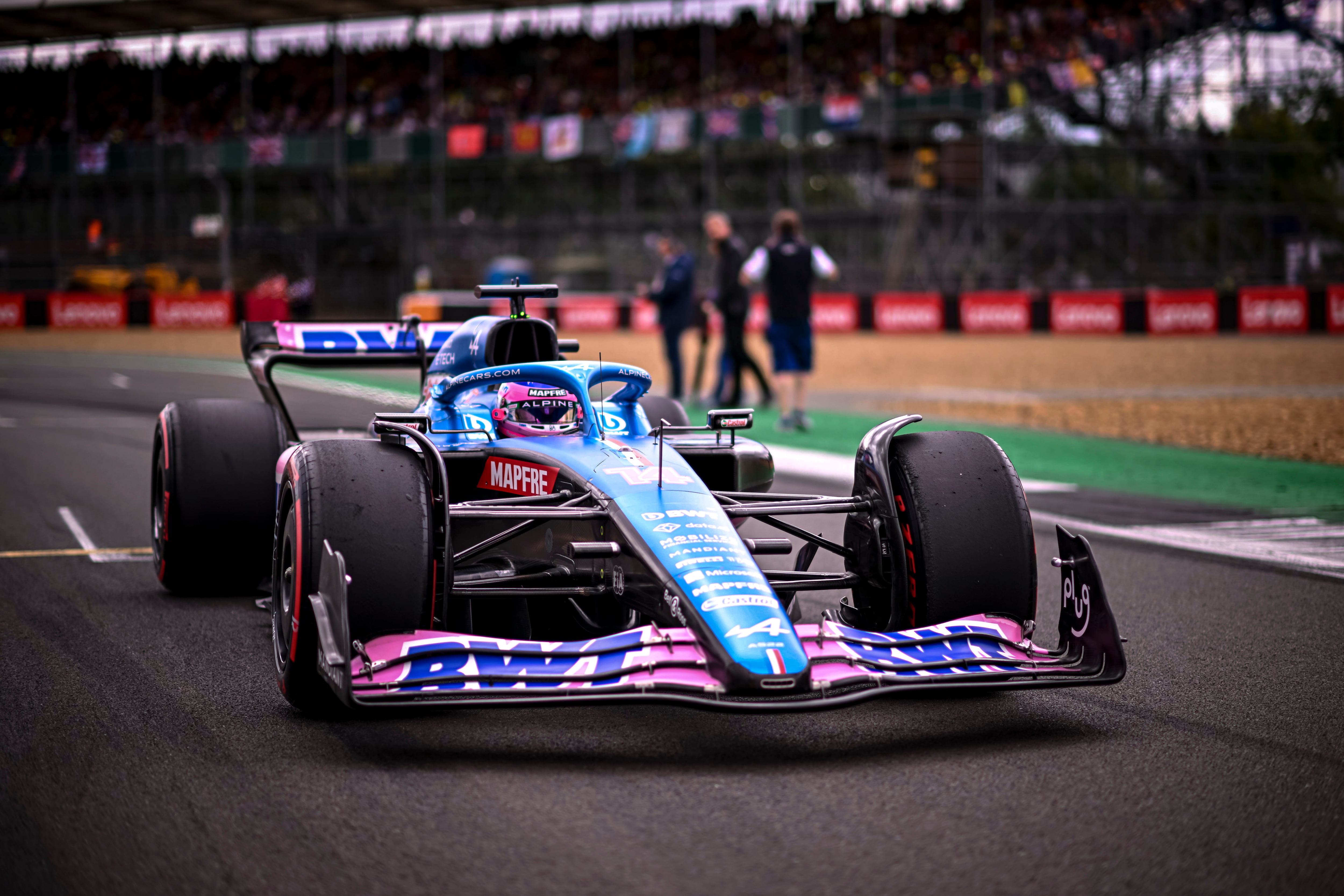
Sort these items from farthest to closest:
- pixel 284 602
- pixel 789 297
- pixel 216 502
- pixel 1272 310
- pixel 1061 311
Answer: pixel 1061 311
pixel 1272 310
pixel 789 297
pixel 216 502
pixel 284 602

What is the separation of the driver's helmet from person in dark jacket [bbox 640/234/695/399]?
10.3 metres

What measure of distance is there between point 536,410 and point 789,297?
8.12m

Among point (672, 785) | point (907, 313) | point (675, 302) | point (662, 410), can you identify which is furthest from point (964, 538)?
point (907, 313)

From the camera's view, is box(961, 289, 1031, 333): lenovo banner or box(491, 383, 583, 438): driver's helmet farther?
box(961, 289, 1031, 333): lenovo banner

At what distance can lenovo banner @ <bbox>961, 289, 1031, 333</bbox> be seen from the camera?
31656 millimetres

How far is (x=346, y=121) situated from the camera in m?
46.8

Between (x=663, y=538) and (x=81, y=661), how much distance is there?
2.29 metres

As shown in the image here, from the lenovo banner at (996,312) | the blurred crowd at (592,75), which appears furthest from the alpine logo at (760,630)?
the blurred crowd at (592,75)

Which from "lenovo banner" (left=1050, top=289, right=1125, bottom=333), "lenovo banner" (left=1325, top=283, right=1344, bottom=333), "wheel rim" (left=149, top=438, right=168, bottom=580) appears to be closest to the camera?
"wheel rim" (left=149, top=438, right=168, bottom=580)

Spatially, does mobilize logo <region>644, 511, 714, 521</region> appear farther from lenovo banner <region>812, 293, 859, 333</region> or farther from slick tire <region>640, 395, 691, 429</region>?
lenovo banner <region>812, 293, 859, 333</region>

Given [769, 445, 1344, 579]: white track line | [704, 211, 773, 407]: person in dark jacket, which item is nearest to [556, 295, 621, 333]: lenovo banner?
[704, 211, 773, 407]: person in dark jacket

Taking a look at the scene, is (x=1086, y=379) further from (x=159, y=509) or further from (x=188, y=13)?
(x=188, y=13)

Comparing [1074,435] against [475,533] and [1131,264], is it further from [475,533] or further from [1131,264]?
[1131,264]

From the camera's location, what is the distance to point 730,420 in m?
5.35
